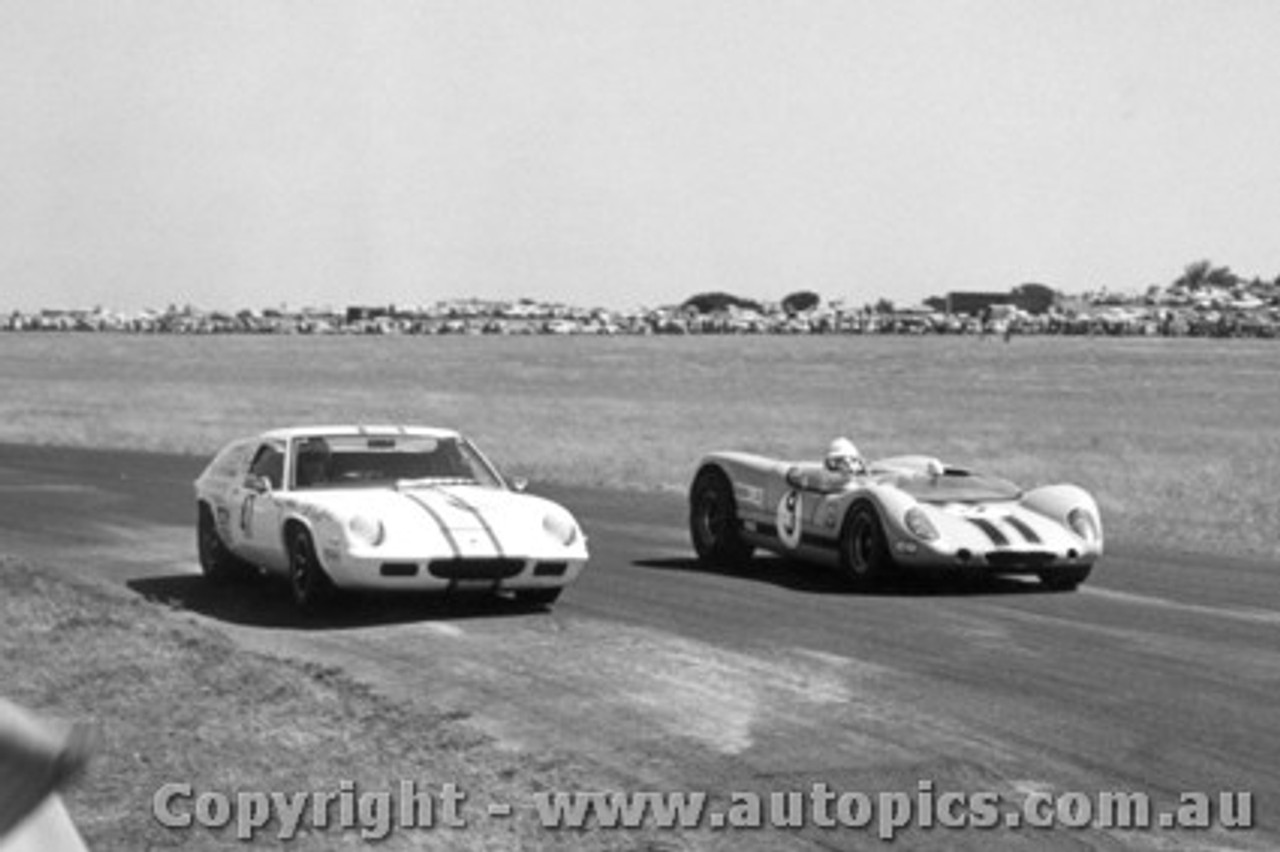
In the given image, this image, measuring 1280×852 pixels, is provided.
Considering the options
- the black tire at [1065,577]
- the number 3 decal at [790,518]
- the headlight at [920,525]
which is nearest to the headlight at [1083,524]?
the black tire at [1065,577]

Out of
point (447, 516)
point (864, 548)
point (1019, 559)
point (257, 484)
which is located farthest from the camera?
point (864, 548)

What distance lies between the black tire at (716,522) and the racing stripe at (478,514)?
3.49 meters

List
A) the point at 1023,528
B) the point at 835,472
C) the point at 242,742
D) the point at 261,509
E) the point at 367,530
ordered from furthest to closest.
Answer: the point at 835,472
the point at 1023,528
the point at 261,509
the point at 367,530
the point at 242,742

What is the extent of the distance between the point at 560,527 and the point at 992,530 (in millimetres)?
3218

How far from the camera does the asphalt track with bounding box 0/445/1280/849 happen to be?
828 cm

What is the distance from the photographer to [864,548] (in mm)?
15062

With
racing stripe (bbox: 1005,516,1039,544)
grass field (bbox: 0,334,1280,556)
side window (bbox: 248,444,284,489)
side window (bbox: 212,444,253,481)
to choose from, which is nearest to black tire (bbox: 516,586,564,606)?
side window (bbox: 248,444,284,489)

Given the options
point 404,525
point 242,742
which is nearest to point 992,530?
point 404,525

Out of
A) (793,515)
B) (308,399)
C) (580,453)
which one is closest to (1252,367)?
(308,399)

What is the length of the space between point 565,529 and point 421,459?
1518 mm

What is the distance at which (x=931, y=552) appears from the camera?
14.5 meters

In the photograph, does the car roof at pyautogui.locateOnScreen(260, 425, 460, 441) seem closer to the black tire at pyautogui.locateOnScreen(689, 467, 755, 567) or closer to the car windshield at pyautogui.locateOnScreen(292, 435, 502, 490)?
the car windshield at pyautogui.locateOnScreen(292, 435, 502, 490)

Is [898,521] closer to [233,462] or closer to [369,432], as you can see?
[369,432]

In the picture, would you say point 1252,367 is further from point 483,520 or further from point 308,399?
point 483,520
